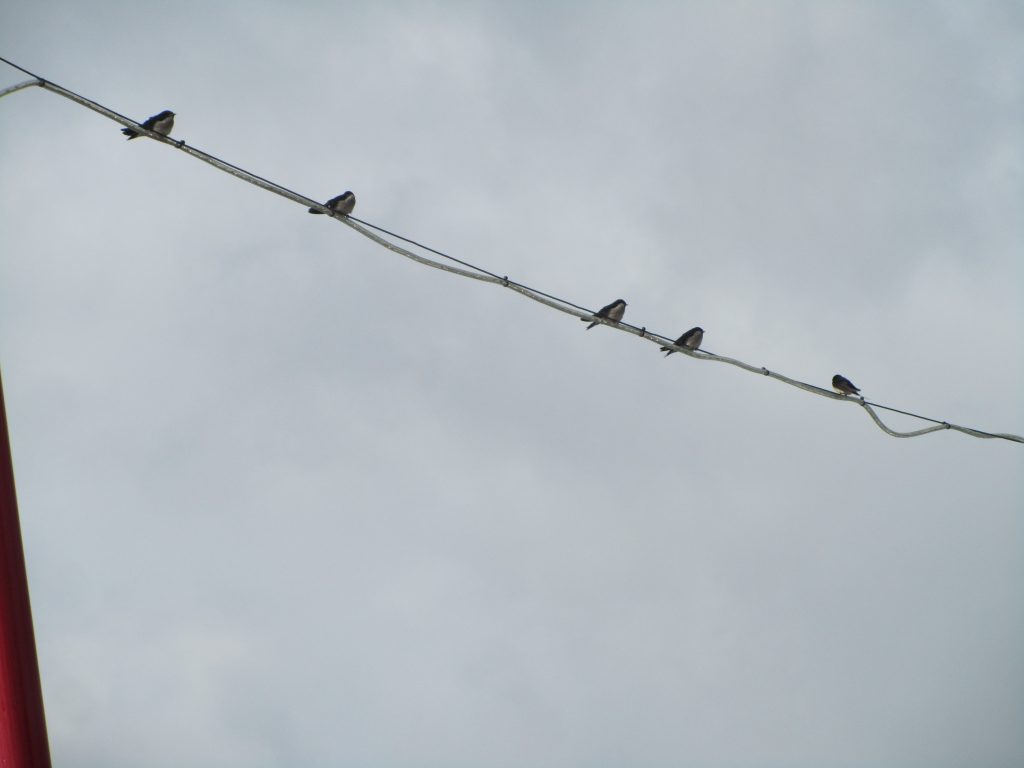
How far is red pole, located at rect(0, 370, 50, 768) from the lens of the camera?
7305 mm

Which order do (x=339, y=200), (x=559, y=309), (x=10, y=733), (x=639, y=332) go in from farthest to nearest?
(x=339, y=200) → (x=639, y=332) → (x=559, y=309) → (x=10, y=733)

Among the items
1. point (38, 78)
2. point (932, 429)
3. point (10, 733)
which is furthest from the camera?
point (932, 429)

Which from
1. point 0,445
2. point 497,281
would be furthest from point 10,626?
point 497,281

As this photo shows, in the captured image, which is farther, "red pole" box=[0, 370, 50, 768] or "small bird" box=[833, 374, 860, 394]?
"small bird" box=[833, 374, 860, 394]

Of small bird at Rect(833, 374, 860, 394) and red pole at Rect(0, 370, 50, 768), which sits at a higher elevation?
small bird at Rect(833, 374, 860, 394)

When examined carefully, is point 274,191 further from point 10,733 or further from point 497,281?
point 10,733

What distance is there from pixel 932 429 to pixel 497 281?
655cm

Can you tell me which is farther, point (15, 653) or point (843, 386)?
point (843, 386)

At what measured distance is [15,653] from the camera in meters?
7.38

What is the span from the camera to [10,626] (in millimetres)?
7375

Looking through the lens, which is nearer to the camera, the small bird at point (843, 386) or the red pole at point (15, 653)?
the red pole at point (15, 653)

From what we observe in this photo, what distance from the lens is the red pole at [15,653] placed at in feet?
24.0

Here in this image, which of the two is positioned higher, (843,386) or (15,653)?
(843,386)

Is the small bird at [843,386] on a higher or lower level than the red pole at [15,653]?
higher
